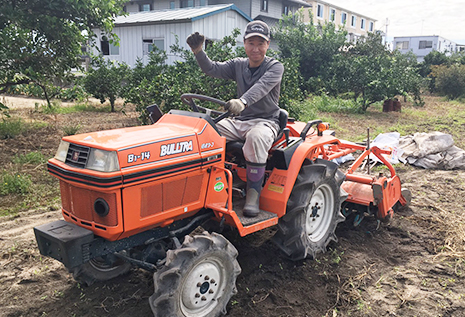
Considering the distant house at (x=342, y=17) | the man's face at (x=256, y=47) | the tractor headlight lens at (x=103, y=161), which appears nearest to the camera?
the tractor headlight lens at (x=103, y=161)

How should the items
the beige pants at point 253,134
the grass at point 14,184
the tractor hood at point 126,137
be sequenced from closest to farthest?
1. the tractor hood at point 126,137
2. the beige pants at point 253,134
3. the grass at point 14,184

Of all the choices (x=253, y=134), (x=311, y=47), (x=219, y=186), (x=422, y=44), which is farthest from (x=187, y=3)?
(x=422, y=44)

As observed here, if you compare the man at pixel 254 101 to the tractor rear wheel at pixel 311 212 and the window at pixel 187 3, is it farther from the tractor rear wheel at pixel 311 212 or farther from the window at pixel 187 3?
the window at pixel 187 3

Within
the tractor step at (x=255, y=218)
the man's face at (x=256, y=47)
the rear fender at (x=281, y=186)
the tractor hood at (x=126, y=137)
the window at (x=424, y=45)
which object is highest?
the window at (x=424, y=45)

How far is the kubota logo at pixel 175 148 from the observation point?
9.95 feet

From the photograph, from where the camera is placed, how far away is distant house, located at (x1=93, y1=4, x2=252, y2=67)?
19.0 metres

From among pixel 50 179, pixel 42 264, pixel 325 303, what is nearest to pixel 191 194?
pixel 325 303

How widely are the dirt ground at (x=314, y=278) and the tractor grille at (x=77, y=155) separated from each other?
4.13 ft

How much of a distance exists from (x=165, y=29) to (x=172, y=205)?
1771 cm

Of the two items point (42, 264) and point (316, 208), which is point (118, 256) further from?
point (316, 208)

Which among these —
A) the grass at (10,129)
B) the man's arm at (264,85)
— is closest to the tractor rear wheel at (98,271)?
the man's arm at (264,85)

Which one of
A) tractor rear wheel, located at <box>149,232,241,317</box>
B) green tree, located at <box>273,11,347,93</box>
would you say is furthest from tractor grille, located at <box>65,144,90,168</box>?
green tree, located at <box>273,11,347,93</box>

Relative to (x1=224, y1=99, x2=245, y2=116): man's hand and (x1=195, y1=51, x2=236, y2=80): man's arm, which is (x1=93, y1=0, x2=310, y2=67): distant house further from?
(x1=224, y1=99, x2=245, y2=116): man's hand

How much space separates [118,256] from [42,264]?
1.28 m
